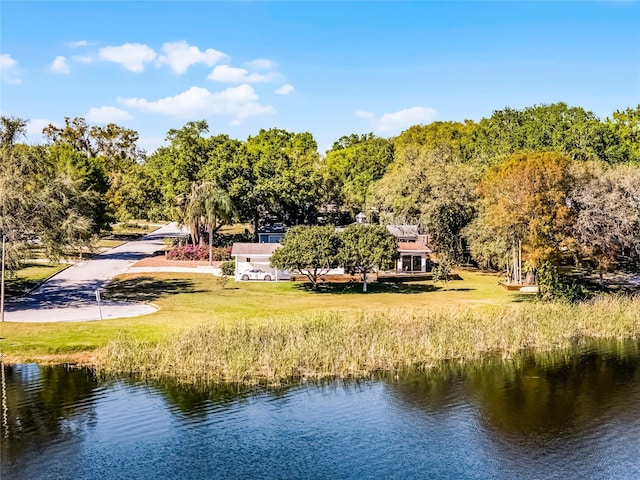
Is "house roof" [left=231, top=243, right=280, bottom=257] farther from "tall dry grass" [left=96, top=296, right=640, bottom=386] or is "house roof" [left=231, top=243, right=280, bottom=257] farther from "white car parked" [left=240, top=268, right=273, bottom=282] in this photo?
"tall dry grass" [left=96, top=296, right=640, bottom=386]

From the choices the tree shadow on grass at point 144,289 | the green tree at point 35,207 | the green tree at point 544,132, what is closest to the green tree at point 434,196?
the green tree at point 544,132

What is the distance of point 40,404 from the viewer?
28.6 metres

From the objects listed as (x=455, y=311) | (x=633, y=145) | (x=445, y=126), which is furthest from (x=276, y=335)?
(x=445, y=126)

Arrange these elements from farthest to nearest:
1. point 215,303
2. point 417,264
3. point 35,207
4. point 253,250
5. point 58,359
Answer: point 417,264 < point 253,250 < point 215,303 < point 35,207 < point 58,359

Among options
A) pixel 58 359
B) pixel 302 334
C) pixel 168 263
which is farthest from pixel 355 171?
pixel 58 359

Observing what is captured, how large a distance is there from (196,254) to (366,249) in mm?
27851

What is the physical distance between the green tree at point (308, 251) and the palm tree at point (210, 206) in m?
19.4

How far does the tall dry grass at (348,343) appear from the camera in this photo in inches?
1291

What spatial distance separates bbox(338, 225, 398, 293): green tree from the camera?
2121 inches

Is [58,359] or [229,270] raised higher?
[229,270]

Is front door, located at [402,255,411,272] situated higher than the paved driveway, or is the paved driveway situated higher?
front door, located at [402,255,411,272]

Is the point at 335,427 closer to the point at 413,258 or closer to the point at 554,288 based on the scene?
the point at 554,288

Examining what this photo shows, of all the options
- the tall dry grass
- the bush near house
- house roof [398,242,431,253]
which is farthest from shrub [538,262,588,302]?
the bush near house

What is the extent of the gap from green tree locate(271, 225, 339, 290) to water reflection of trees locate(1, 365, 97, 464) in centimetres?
2361
